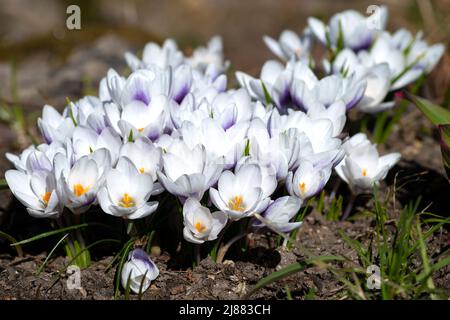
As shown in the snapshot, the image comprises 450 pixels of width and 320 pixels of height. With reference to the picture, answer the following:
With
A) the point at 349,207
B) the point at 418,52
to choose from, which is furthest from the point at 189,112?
the point at 418,52


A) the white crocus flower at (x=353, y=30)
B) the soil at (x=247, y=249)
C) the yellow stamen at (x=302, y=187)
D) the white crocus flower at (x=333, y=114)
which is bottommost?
the soil at (x=247, y=249)

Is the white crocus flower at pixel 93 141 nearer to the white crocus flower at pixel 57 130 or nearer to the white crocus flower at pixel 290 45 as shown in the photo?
the white crocus flower at pixel 57 130

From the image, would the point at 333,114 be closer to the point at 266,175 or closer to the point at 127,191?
the point at 266,175

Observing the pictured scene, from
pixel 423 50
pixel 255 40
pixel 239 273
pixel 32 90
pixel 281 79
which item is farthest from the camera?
pixel 255 40

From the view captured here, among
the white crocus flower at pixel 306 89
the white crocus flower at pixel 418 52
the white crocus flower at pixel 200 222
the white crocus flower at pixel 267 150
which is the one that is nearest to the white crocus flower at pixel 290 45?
the white crocus flower at pixel 418 52

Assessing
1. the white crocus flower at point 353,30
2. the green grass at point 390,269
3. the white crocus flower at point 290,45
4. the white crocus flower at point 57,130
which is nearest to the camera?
the green grass at point 390,269
